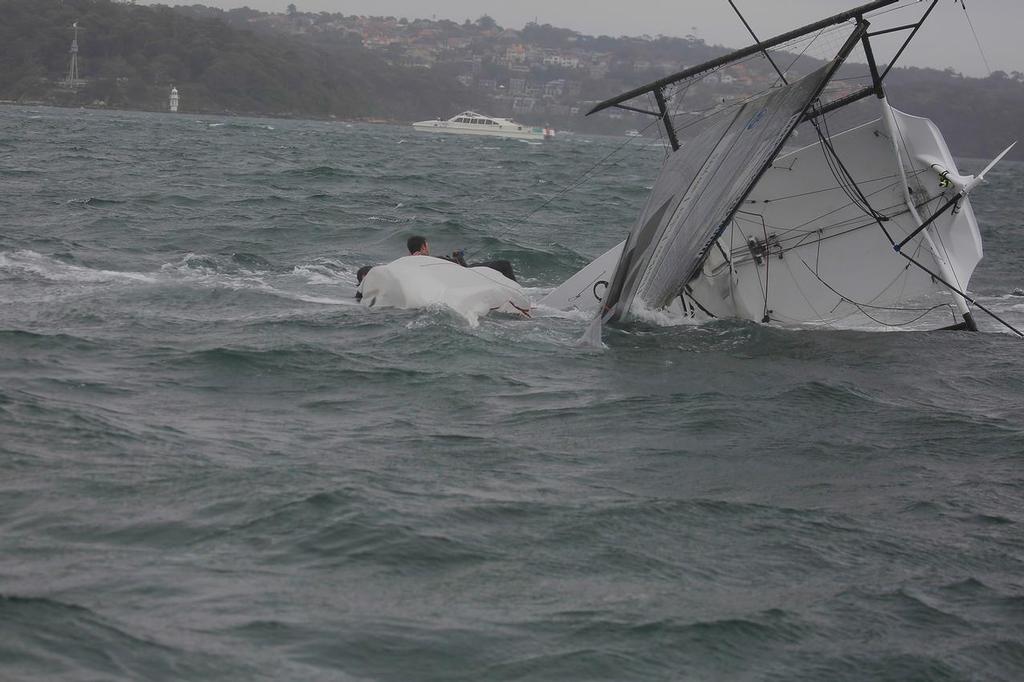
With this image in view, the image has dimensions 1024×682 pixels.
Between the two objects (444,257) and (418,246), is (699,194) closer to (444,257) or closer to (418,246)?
(444,257)

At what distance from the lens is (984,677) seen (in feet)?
17.2

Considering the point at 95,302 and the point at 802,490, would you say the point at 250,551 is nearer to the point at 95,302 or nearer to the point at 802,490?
the point at 802,490

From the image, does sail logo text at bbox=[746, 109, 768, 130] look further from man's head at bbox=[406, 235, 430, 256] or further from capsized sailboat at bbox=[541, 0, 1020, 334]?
man's head at bbox=[406, 235, 430, 256]

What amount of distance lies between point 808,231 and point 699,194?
9.48 ft

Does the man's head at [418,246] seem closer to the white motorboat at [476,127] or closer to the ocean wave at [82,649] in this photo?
the ocean wave at [82,649]

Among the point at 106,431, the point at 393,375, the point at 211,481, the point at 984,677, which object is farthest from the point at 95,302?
the point at 984,677

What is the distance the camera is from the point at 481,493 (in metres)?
6.90

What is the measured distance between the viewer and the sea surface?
5.11 metres

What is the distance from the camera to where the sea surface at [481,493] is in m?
5.11

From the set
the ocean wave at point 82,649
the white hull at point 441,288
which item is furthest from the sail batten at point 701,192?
the ocean wave at point 82,649

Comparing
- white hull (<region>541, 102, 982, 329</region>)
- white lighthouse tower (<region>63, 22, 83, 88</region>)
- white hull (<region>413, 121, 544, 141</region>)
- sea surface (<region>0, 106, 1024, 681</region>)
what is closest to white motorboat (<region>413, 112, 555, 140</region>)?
white hull (<region>413, 121, 544, 141</region>)

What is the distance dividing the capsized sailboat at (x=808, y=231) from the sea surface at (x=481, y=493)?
0.67 meters

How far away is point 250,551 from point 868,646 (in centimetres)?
262

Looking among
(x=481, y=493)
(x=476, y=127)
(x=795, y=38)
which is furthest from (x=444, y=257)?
(x=476, y=127)
